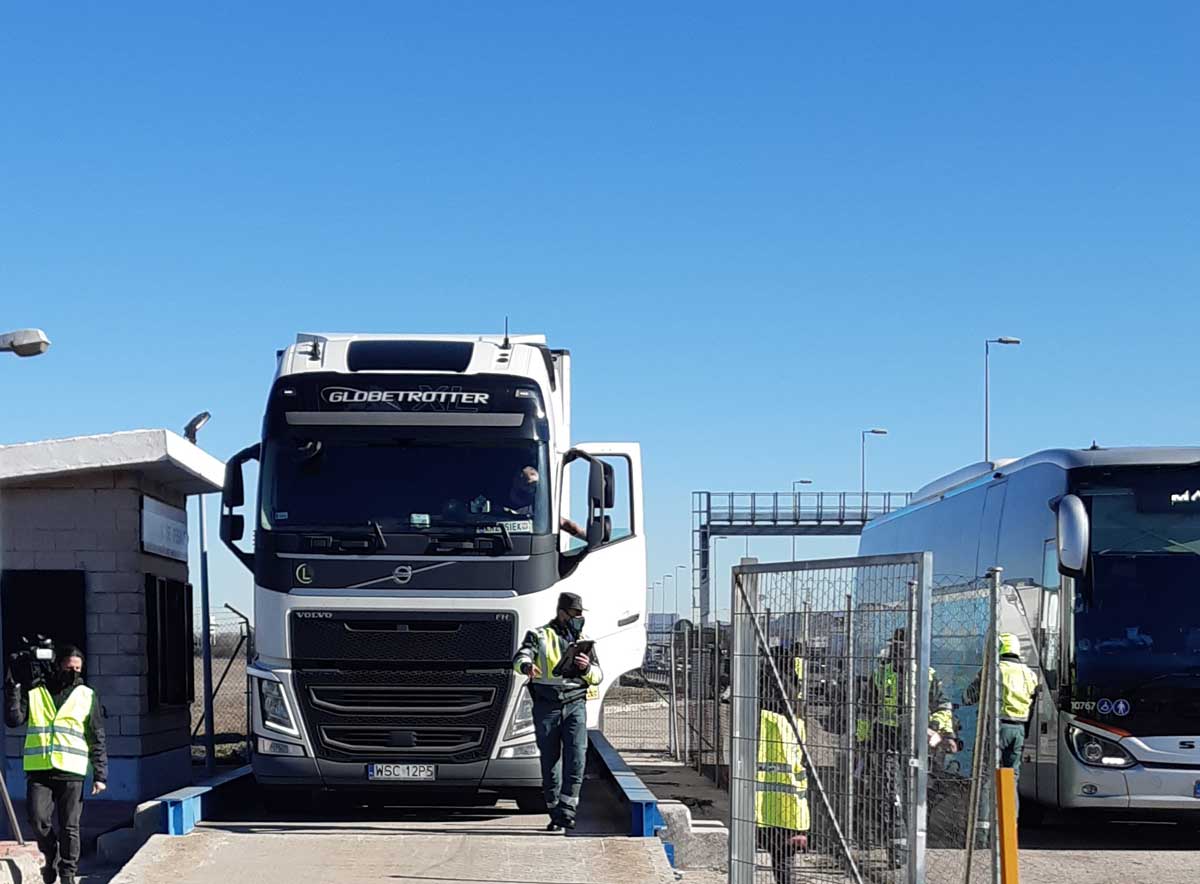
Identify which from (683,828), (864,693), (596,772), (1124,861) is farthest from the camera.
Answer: (596,772)

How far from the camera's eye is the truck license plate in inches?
523

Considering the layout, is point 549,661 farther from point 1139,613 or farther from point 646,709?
point 646,709

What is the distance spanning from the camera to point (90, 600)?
18.0m

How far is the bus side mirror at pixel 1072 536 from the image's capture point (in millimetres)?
14344

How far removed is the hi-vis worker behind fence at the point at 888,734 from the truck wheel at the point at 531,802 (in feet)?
22.1

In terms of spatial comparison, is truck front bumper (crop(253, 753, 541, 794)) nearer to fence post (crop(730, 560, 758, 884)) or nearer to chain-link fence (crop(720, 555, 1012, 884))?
chain-link fence (crop(720, 555, 1012, 884))

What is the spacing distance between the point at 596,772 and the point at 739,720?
8684 mm

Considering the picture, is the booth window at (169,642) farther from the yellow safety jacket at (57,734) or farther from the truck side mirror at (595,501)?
the truck side mirror at (595,501)

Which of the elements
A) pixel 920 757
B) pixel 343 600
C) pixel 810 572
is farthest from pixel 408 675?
pixel 920 757

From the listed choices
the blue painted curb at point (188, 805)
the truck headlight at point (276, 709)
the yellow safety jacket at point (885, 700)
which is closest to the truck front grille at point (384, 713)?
the truck headlight at point (276, 709)

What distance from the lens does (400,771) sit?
43.6 feet

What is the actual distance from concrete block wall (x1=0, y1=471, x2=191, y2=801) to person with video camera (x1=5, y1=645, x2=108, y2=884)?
5.62 m

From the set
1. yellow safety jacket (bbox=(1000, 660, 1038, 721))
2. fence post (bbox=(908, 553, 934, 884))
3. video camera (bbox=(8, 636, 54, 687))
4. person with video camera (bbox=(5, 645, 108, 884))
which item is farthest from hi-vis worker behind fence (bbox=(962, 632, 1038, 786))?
video camera (bbox=(8, 636, 54, 687))

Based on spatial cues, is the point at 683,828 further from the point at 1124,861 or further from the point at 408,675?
→ the point at 1124,861
